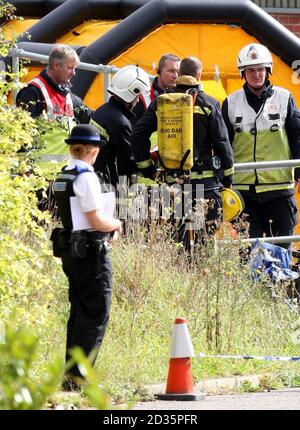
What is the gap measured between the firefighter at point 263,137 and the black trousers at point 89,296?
13.5 ft

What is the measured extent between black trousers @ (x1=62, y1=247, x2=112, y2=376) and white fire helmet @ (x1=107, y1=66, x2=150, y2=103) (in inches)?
150

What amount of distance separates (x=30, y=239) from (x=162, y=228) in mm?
1250

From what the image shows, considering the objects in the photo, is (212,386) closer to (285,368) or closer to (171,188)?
(285,368)

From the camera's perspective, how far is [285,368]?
8.12m

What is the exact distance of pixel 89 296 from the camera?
689 centimetres

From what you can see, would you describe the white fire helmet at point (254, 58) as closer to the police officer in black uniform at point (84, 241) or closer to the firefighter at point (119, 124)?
the firefighter at point (119, 124)

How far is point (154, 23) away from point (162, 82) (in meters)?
2.76

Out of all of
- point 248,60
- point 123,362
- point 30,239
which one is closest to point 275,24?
point 248,60

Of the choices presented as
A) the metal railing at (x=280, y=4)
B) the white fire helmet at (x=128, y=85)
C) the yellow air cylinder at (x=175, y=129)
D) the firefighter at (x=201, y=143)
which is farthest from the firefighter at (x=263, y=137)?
the metal railing at (x=280, y=4)

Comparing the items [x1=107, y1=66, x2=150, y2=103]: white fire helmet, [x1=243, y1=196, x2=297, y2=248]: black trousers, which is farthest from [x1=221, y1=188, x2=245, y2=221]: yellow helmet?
[x1=107, y1=66, x2=150, y2=103]: white fire helmet

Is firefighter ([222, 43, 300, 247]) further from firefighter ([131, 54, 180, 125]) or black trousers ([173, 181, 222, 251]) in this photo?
black trousers ([173, 181, 222, 251])

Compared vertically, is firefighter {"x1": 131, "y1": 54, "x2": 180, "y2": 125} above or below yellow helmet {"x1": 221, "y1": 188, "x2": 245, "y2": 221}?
above

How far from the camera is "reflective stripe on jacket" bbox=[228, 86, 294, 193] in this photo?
10867 millimetres

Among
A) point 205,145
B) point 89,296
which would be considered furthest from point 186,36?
point 89,296
